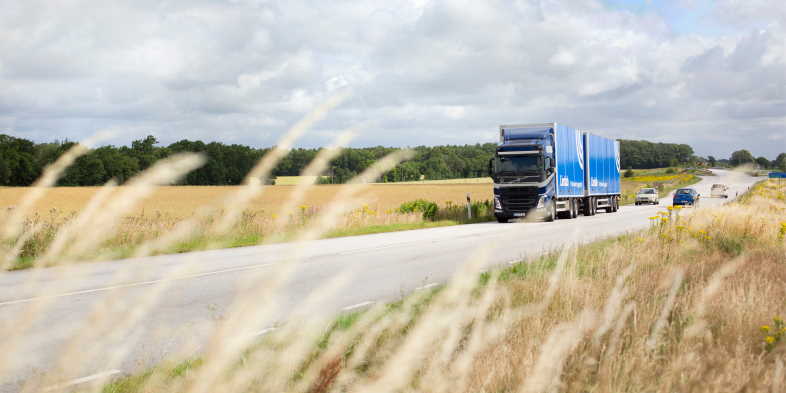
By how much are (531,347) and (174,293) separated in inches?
256

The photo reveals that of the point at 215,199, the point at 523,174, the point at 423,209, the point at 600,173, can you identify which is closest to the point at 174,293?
the point at 215,199

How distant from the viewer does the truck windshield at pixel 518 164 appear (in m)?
26.0

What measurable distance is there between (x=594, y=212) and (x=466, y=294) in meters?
33.1

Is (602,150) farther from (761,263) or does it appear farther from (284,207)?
(284,207)

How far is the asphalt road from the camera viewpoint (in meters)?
1.97

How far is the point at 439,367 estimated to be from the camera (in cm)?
312

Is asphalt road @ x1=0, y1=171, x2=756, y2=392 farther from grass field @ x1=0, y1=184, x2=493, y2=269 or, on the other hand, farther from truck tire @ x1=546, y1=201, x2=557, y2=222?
truck tire @ x1=546, y1=201, x2=557, y2=222

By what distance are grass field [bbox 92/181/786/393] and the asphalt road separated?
0.73 feet

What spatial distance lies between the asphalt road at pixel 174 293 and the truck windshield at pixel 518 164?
7605 mm

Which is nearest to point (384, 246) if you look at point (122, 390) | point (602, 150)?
point (122, 390)

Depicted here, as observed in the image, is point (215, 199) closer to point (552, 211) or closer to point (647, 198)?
point (552, 211)

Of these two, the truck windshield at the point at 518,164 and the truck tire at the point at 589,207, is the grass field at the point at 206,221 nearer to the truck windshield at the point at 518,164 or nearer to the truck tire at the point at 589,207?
the truck windshield at the point at 518,164

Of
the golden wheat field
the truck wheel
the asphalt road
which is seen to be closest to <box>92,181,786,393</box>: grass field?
the asphalt road

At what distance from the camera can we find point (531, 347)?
12.5ft
